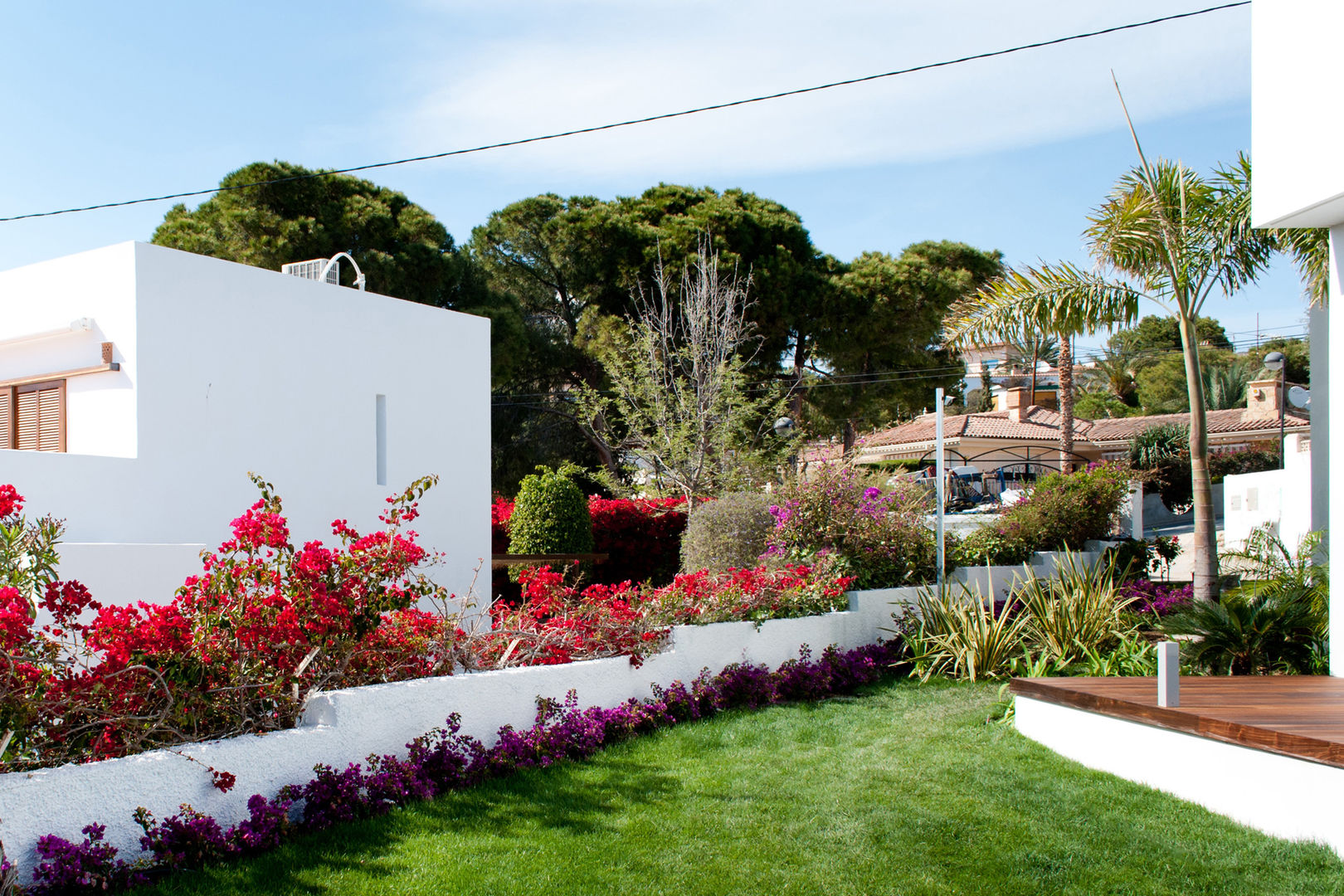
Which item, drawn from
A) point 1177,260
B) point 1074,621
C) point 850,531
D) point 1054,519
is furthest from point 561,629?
point 1054,519

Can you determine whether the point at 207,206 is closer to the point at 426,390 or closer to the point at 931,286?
the point at 426,390

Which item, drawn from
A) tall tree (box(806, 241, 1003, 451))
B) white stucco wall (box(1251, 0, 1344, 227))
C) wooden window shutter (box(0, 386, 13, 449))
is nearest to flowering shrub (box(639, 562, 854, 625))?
white stucco wall (box(1251, 0, 1344, 227))

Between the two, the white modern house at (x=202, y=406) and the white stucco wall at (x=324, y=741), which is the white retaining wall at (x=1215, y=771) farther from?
the white modern house at (x=202, y=406)

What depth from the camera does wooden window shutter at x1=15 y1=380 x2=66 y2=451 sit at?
10141 mm

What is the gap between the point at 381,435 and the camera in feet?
37.4

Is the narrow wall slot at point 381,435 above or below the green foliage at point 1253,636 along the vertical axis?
above

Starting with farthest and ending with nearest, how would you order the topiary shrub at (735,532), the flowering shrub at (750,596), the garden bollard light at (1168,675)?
the topiary shrub at (735,532) → the flowering shrub at (750,596) → the garden bollard light at (1168,675)

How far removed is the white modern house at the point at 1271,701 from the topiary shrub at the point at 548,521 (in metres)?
8.73

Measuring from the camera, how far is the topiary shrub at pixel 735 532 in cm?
1172

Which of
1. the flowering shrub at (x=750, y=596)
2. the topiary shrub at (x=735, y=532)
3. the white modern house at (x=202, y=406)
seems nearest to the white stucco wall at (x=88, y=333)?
the white modern house at (x=202, y=406)

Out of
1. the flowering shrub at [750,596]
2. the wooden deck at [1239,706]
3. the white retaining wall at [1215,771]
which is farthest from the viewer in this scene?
the flowering shrub at [750,596]

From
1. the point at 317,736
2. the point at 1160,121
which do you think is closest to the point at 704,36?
the point at 1160,121

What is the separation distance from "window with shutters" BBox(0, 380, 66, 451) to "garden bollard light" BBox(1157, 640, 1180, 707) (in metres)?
10.3

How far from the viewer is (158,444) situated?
9.19 meters
